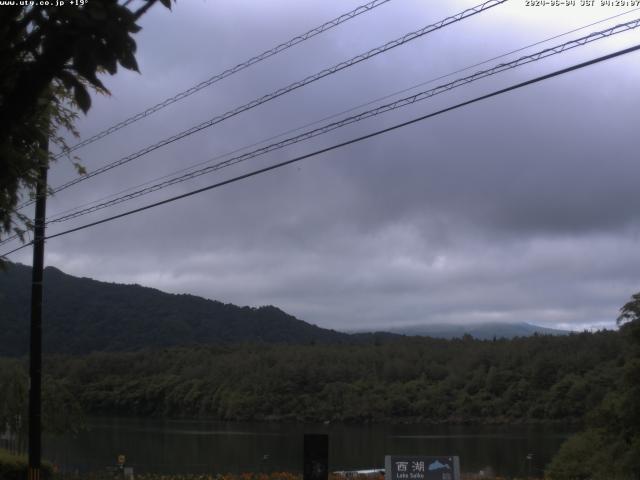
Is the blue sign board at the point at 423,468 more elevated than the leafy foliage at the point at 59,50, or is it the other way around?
the leafy foliage at the point at 59,50

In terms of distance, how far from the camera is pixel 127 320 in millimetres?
149500

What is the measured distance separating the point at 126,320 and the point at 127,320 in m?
0.51

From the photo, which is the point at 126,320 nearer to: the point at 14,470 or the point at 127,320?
the point at 127,320

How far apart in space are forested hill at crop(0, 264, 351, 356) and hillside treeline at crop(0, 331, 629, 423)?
1085 centimetres

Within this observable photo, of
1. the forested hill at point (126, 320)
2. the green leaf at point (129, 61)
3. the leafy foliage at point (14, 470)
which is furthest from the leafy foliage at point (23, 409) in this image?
the forested hill at point (126, 320)

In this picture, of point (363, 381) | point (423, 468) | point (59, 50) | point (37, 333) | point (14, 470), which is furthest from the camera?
point (363, 381)

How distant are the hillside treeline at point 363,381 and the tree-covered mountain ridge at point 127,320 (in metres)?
12.6

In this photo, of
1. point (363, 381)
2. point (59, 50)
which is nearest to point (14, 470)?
point (59, 50)

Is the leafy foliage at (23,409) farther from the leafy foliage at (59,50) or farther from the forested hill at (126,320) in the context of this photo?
the forested hill at (126,320)

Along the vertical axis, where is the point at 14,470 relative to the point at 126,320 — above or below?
below

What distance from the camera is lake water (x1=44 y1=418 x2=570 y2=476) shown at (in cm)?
4206

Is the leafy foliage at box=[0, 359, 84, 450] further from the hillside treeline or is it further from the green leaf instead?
the hillside treeline

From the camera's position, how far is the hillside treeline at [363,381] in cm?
8681

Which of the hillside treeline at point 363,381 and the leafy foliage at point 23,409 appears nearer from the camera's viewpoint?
the leafy foliage at point 23,409
